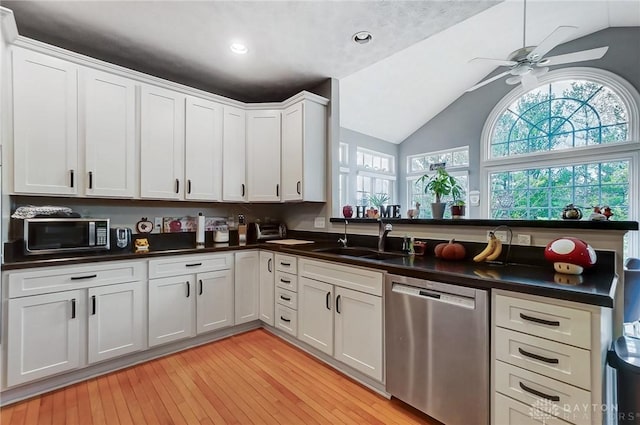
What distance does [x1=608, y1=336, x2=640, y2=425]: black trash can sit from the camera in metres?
1.21

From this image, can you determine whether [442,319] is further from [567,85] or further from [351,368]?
[567,85]

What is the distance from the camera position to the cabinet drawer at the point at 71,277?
73.0 inches

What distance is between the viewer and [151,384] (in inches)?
80.6

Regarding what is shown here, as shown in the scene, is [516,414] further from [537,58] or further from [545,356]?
[537,58]

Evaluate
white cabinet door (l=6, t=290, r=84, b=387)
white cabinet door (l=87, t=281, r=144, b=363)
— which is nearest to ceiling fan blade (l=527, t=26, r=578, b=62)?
white cabinet door (l=87, t=281, r=144, b=363)

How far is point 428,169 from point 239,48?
5206 millimetres

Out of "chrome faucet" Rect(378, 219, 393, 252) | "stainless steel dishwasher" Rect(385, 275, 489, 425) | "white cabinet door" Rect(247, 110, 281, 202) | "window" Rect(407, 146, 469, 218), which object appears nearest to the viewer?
"stainless steel dishwasher" Rect(385, 275, 489, 425)

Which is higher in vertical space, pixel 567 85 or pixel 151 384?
pixel 567 85

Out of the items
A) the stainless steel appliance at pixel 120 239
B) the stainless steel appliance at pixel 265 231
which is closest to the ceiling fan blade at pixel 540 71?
the stainless steel appliance at pixel 265 231

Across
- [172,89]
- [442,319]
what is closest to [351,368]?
[442,319]

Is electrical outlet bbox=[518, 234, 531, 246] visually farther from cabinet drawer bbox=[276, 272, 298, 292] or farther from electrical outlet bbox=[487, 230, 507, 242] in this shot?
cabinet drawer bbox=[276, 272, 298, 292]

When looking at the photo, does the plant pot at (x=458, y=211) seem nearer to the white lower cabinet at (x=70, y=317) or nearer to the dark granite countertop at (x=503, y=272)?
the dark granite countertop at (x=503, y=272)

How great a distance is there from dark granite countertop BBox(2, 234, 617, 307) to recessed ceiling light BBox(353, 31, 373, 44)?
1863 mm

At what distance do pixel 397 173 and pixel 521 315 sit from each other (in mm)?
6055
